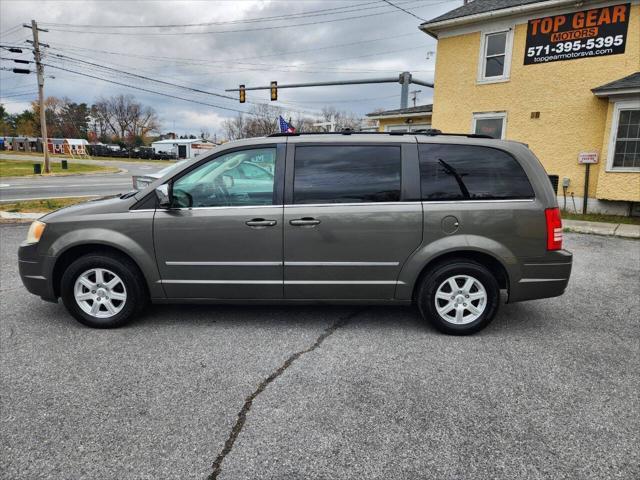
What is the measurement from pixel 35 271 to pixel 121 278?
0.81m

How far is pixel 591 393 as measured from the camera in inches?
123

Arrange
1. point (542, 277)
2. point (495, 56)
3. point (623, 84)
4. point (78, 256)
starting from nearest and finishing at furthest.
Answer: point (542, 277) → point (78, 256) → point (623, 84) → point (495, 56)

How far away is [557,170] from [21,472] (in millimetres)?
14284

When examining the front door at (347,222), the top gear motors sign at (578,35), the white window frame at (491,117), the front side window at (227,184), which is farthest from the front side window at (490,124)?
the front side window at (227,184)

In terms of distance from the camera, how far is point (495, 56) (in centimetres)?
1421

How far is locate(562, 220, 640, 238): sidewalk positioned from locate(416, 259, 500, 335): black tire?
7428 millimetres

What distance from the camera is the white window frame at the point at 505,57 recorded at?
45.3 feet

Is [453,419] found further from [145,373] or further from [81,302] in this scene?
[81,302]

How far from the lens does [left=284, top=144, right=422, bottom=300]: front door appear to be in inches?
155

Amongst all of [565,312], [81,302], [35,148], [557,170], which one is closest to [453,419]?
[565,312]

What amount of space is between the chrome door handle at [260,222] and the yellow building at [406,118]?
52.0ft

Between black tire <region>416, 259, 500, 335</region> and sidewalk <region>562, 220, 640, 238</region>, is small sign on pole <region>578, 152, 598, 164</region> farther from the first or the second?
black tire <region>416, 259, 500, 335</region>

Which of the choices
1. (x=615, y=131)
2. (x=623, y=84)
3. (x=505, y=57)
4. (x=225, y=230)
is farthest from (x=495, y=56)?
(x=225, y=230)

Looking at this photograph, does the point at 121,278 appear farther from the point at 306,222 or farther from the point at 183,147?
the point at 183,147
